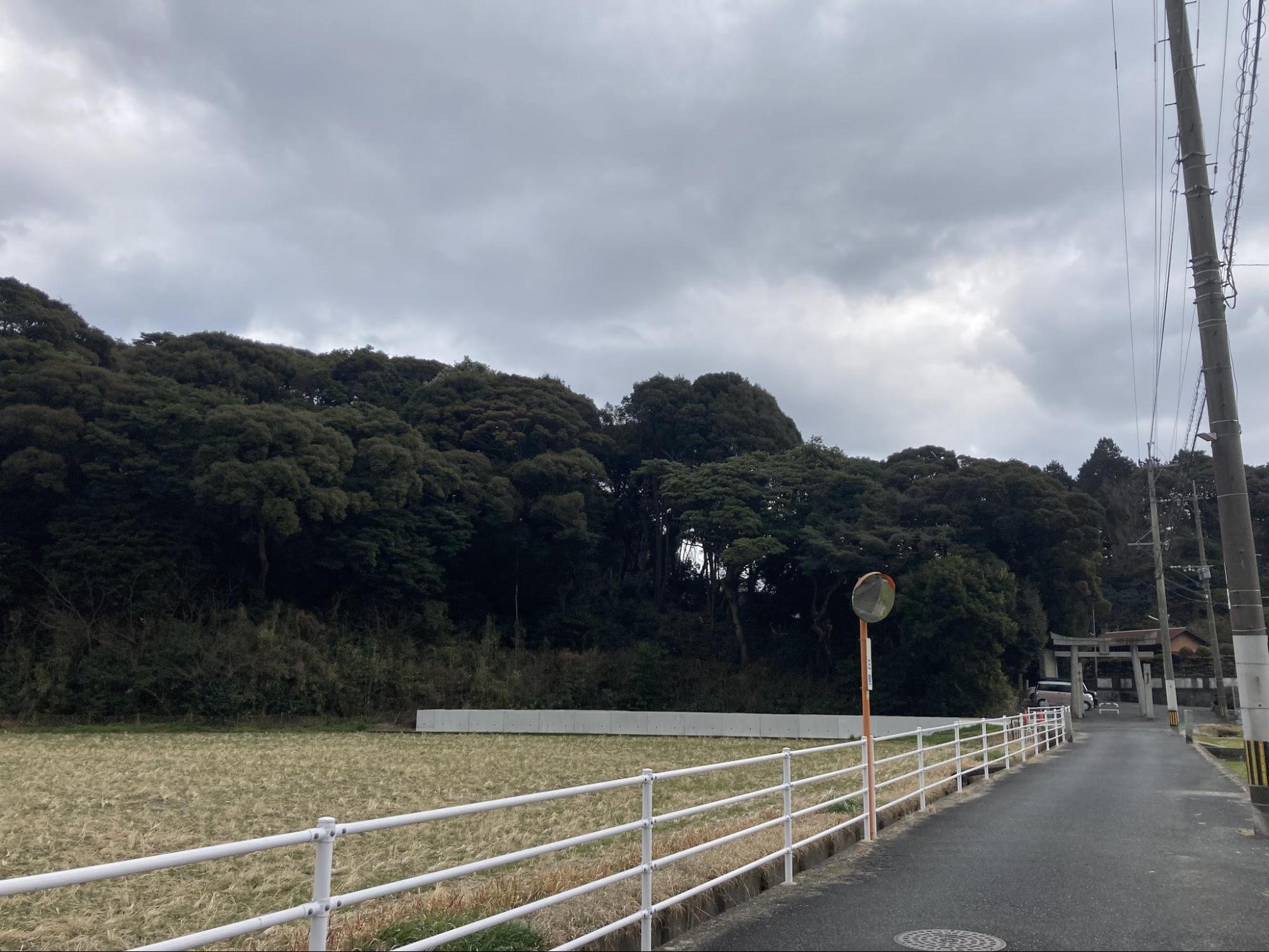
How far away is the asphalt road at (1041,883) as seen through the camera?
5.30m

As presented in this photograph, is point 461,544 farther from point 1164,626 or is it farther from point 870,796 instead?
point 870,796

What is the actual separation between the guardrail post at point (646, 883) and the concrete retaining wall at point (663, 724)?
25495 mm

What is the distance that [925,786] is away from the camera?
35.6ft

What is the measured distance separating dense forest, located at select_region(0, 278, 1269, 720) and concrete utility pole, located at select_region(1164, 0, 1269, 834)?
75.4 ft

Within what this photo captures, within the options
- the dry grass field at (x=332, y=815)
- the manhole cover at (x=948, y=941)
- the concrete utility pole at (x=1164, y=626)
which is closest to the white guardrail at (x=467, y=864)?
the dry grass field at (x=332, y=815)

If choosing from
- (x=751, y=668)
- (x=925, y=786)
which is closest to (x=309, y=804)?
(x=925, y=786)

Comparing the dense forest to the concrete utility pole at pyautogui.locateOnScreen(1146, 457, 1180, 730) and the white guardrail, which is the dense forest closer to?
the concrete utility pole at pyautogui.locateOnScreen(1146, 457, 1180, 730)

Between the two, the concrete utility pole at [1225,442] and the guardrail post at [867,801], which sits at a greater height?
the concrete utility pole at [1225,442]

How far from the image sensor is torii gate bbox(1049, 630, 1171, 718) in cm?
4059

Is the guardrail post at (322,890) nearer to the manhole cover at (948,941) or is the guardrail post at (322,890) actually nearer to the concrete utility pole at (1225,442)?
the manhole cover at (948,941)

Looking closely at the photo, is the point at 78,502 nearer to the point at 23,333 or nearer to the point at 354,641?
the point at 23,333

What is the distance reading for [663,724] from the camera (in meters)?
32.2

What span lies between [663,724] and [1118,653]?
25.7 m

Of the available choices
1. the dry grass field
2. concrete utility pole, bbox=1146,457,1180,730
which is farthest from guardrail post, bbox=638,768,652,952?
concrete utility pole, bbox=1146,457,1180,730
